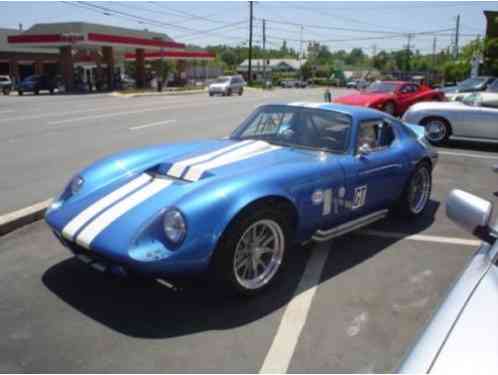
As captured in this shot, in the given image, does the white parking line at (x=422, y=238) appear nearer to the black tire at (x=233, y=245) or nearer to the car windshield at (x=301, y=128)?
the car windshield at (x=301, y=128)

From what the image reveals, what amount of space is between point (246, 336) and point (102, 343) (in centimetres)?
91

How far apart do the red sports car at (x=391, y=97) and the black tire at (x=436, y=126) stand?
3743 millimetres

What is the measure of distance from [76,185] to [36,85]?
115 feet

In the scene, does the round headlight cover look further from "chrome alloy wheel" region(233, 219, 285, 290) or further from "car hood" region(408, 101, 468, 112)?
"car hood" region(408, 101, 468, 112)

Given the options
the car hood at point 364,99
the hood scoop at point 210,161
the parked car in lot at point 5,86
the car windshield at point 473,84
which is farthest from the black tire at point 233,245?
the parked car in lot at point 5,86

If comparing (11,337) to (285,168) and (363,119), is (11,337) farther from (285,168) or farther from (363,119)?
(363,119)

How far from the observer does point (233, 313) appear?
3215 millimetres

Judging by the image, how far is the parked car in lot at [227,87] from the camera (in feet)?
115

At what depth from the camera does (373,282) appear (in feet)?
12.4

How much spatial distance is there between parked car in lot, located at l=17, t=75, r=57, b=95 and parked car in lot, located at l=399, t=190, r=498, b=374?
37.8m

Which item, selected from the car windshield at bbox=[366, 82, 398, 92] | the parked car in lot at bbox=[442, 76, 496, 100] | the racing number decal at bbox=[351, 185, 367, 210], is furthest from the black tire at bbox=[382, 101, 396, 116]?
the racing number decal at bbox=[351, 185, 367, 210]

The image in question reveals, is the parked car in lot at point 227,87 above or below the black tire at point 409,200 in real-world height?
above

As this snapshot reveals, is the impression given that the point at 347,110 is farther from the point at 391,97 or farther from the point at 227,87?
the point at 227,87

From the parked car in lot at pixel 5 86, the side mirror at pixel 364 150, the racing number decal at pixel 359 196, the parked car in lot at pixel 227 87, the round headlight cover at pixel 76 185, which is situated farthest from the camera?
the parked car in lot at pixel 5 86
